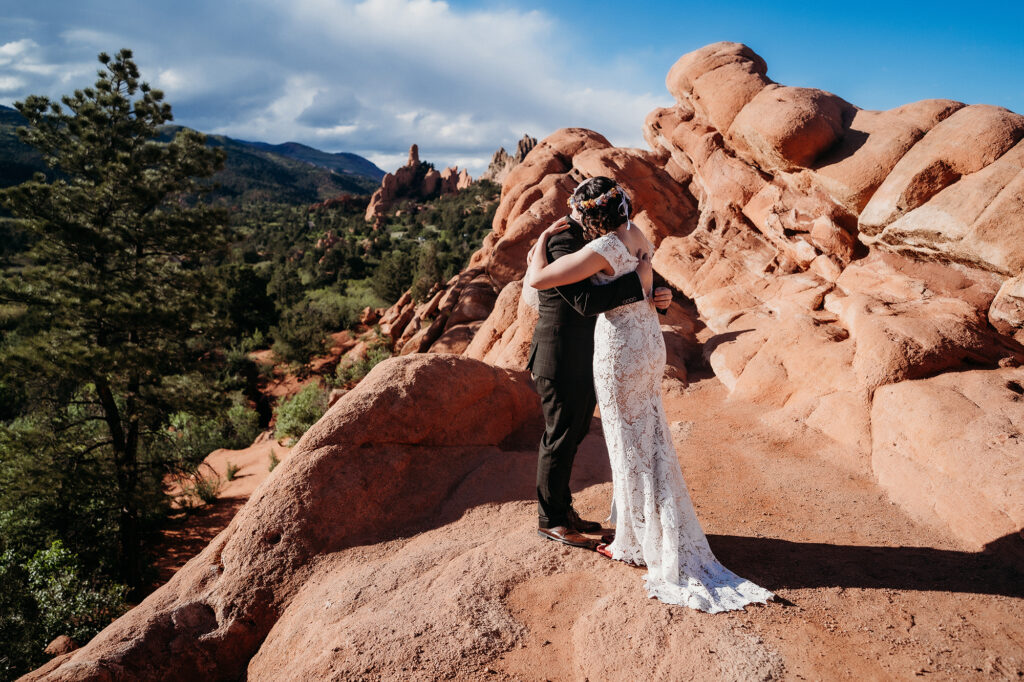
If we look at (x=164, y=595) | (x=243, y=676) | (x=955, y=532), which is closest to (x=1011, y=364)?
(x=955, y=532)

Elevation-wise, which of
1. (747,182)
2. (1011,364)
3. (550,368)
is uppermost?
(747,182)

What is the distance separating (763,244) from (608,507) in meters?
8.35

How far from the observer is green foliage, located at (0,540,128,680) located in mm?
5629

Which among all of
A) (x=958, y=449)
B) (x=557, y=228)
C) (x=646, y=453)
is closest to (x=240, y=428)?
(x=557, y=228)

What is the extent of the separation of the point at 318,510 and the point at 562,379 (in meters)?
2.40

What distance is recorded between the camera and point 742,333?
26.9 ft

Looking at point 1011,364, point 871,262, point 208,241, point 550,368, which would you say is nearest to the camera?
point 550,368

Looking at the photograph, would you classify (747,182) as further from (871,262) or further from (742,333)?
(742,333)

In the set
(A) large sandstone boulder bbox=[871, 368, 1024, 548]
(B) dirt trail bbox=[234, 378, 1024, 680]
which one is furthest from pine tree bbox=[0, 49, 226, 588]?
(A) large sandstone boulder bbox=[871, 368, 1024, 548]

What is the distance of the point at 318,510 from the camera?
13.8 ft

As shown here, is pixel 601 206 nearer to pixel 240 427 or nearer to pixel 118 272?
pixel 118 272

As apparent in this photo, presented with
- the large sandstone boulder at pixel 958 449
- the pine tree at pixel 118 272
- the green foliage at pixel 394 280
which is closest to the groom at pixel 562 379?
the large sandstone boulder at pixel 958 449

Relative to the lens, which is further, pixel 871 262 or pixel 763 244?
pixel 763 244

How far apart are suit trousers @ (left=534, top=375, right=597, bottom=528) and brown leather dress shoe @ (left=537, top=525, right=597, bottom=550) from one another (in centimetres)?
4
